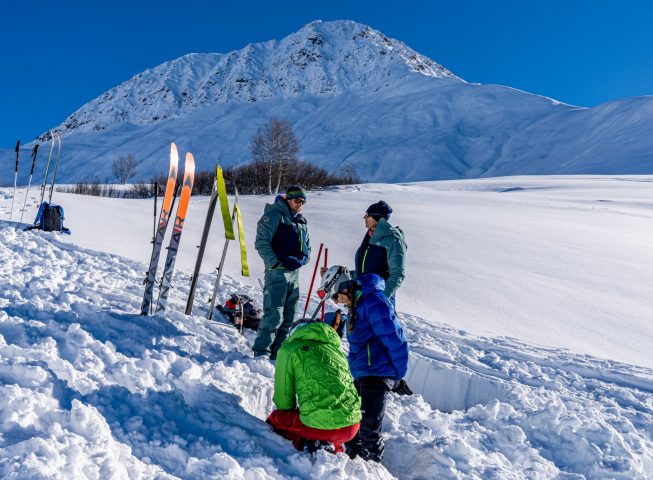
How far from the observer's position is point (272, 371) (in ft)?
13.8

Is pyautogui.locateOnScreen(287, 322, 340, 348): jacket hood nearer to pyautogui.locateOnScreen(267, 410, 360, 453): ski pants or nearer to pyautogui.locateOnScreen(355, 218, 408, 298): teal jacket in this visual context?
pyautogui.locateOnScreen(267, 410, 360, 453): ski pants

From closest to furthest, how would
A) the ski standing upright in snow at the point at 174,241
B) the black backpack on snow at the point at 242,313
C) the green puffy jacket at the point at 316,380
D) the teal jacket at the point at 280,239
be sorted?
the green puffy jacket at the point at 316,380 → the teal jacket at the point at 280,239 → the ski standing upright in snow at the point at 174,241 → the black backpack on snow at the point at 242,313

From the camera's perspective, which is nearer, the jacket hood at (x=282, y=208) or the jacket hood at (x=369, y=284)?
the jacket hood at (x=369, y=284)

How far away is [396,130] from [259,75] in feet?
243

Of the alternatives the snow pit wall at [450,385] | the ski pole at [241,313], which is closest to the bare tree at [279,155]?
the ski pole at [241,313]

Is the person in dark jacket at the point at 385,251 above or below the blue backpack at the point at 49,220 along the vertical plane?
above

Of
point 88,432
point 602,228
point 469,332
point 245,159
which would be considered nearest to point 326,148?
point 245,159

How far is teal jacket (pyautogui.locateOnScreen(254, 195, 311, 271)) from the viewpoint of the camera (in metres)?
4.52

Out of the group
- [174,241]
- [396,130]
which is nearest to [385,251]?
[174,241]

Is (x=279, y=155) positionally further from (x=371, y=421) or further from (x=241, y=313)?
(x=371, y=421)

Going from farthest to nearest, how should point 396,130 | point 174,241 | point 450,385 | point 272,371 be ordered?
point 396,130 → point 450,385 → point 174,241 → point 272,371

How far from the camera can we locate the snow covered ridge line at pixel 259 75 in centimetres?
12062

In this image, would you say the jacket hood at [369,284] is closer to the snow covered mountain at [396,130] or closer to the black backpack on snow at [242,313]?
the black backpack on snow at [242,313]

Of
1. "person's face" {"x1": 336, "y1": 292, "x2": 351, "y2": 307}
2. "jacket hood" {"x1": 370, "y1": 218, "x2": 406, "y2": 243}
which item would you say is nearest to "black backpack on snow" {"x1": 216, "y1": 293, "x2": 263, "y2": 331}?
"jacket hood" {"x1": 370, "y1": 218, "x2": 406, "y2": 243}
